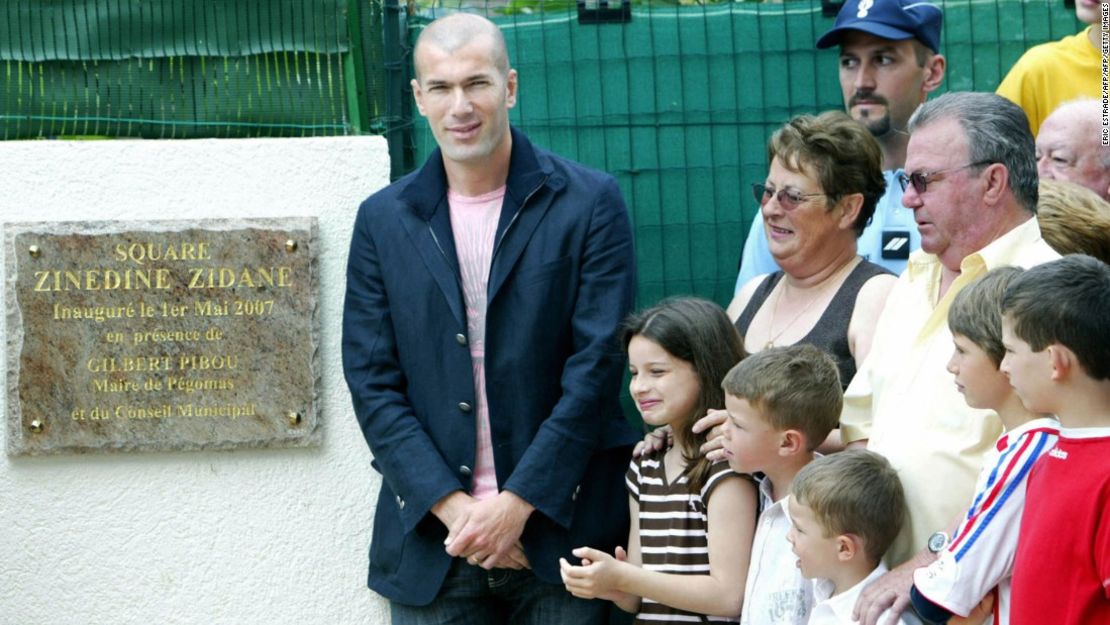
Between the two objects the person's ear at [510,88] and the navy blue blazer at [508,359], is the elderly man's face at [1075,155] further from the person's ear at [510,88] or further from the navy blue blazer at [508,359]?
the person's ear at [510,88]

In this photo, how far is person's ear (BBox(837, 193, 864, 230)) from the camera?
4270mm

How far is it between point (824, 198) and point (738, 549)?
0.97 meters

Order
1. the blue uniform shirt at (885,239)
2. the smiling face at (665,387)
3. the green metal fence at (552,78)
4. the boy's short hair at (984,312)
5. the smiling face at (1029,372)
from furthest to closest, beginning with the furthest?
the green metal fence at (552,78), the blue uniform shirt at (885,239), the smiling face at (665,387), the boy's short hair at (984,312), the smiling face at (1029,372)

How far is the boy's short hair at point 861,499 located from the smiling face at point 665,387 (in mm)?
581

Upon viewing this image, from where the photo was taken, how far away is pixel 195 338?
Answer: 16.6ft

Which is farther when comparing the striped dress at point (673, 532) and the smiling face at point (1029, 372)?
the striped dress at point (673, 532)

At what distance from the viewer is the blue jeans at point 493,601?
432 cm

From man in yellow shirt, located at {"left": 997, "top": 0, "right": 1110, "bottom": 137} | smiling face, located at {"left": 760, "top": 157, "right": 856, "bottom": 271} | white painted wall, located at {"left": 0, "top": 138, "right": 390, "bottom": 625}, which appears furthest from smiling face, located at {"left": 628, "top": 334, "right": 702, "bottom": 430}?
man in yellow shirt, located at {"left": 997, "top": 0, "right": 1110, "bottom": 137}

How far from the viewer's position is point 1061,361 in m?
3.04

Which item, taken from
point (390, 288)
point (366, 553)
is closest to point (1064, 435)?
point (390, 288)

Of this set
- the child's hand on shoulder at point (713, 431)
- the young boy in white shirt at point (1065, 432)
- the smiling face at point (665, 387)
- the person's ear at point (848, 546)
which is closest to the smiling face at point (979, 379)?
the young boy in white shirt at point (1065, 432)

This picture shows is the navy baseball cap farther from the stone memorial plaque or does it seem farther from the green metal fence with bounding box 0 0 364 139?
the stone memorial plaque

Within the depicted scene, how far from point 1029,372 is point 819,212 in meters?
1.26

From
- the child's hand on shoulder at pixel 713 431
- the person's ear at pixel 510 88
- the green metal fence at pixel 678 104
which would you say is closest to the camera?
the child's hand on shoulder at pixel 713 431
